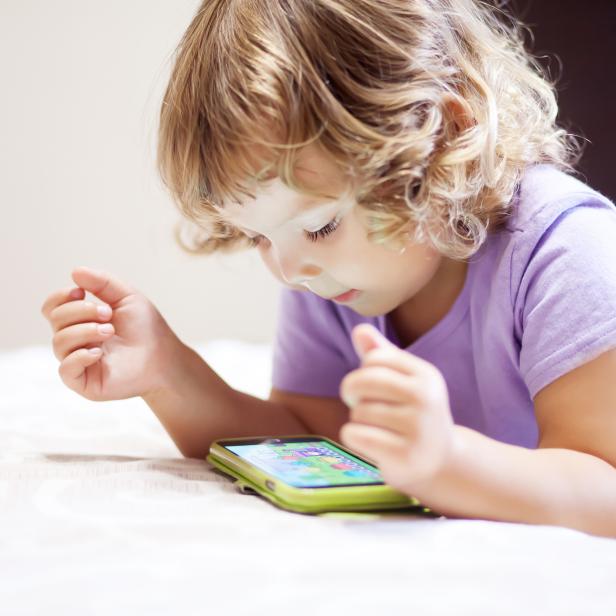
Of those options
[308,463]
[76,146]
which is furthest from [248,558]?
[76,146]

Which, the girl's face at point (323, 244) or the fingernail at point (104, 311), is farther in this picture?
the fingernail at point (104, 311)

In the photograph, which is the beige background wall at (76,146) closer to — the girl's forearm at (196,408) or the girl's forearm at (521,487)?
the girl's forearm at (196,408)

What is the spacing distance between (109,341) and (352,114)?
0.30 m

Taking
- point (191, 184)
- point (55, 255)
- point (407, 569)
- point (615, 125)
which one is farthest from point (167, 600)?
point (55, 255)

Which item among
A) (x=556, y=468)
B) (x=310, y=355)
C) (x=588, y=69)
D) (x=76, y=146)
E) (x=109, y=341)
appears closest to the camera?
(x=556, y=468)

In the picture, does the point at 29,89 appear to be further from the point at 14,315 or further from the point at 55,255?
the point at 14,315

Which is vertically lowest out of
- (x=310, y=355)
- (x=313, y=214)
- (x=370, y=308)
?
(x=310, y=355)

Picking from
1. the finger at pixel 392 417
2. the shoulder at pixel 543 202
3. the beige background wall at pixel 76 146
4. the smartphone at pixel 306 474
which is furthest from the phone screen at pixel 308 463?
the beige background wall at pixel 76 146

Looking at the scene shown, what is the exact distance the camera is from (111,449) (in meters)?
0.85

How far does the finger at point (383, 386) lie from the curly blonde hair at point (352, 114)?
200mm

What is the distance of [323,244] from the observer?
69 cm

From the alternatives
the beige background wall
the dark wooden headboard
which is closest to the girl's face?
the dark wooden headboard

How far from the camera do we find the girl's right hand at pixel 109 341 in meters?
0.76

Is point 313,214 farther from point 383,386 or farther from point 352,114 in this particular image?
point 383,386
